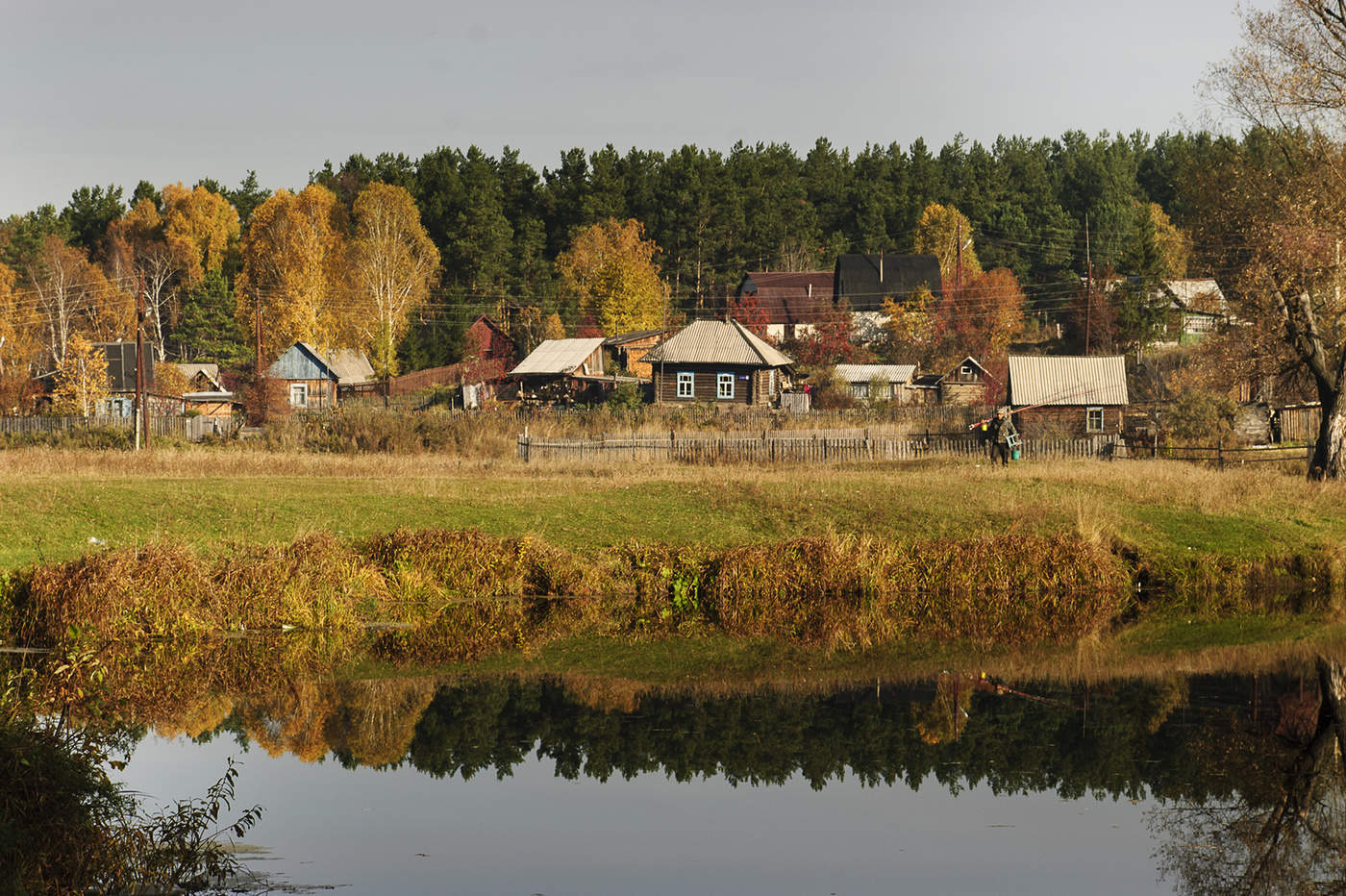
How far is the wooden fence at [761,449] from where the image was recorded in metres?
40.2

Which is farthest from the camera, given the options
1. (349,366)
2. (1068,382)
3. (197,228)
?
(197,228)

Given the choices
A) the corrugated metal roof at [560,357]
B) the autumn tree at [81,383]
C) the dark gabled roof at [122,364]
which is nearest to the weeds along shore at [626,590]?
the corrugated metal roof at [560,357]

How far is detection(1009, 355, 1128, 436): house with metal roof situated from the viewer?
53781mm

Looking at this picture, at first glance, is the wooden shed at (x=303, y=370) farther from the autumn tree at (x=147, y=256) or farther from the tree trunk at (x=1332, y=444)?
the tree trunk at (x=1332, y=444)

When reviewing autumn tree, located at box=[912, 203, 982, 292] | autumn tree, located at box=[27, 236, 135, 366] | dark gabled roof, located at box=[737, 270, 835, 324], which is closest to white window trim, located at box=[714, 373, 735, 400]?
dark gabled roof, located at box=[737, 270, 835, 324]

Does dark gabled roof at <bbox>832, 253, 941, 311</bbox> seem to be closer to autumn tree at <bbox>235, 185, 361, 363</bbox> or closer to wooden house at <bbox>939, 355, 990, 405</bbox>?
wooden house at <bbox>939, 355, 990, 405</bbox>

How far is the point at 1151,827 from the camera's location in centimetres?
1257

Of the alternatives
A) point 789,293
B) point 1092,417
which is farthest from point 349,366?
point 1092,417

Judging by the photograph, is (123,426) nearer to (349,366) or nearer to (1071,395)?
(349,366)

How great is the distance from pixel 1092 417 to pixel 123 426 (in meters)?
39.6

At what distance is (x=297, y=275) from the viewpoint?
86.4 metres

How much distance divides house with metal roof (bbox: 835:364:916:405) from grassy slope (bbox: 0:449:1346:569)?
39.0m

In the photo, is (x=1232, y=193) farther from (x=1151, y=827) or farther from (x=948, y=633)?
(x=1151, y=827)

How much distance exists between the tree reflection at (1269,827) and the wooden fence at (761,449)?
83.1 feet
